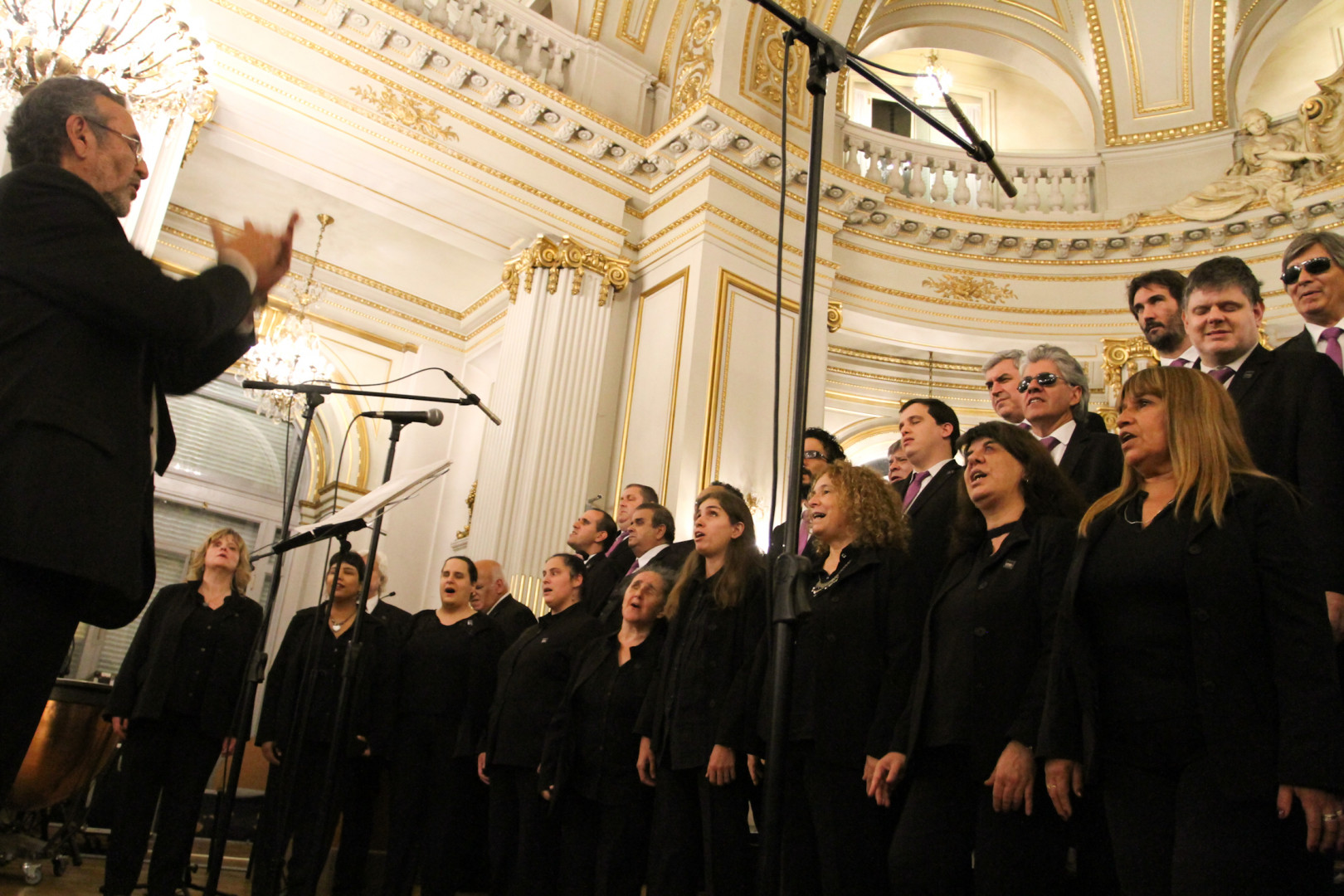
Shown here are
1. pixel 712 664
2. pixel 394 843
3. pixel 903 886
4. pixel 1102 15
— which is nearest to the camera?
pixel 903 886

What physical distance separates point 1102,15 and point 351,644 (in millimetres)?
8528

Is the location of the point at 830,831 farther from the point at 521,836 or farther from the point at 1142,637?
the point at 521,836

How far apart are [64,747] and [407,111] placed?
448 cm

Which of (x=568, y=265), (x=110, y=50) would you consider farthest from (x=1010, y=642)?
(x=568, y=265)

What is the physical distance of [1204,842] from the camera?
1618 mm

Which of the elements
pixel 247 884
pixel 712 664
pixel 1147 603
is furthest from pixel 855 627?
pixel 247 884

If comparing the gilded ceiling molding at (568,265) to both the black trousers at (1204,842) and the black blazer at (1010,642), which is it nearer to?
the black blazer at (1010,642)

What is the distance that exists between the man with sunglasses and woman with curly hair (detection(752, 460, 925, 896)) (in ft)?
3.53

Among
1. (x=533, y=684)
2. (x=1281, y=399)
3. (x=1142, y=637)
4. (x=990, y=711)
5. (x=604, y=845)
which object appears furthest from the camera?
(x=533, y=684)

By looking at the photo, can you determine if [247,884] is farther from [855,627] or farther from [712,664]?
[855,627]

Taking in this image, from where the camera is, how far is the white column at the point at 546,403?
667cm

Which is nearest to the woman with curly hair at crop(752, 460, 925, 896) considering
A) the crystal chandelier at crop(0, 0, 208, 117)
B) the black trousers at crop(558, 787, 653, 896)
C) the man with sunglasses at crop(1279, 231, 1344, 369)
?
the black trousers at crop(558, 787, 653, 896)

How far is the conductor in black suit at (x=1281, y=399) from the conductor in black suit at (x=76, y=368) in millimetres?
1883

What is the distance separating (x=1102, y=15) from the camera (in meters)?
8.91
